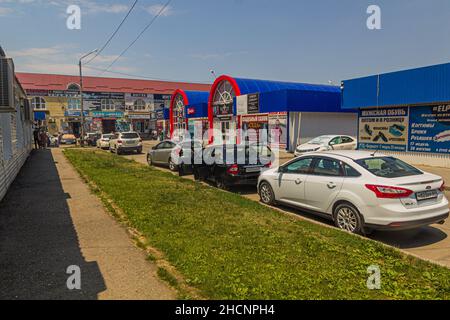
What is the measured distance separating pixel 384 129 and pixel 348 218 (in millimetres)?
14271

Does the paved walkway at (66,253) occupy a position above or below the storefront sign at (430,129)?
below

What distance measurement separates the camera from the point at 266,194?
27.8 ft

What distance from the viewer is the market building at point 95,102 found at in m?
51.8

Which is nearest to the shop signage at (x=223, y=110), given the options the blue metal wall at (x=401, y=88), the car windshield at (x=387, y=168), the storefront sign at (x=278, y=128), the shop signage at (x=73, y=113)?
the storefront sign at (x=278, y=128)

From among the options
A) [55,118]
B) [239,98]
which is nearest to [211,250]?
[239,98]

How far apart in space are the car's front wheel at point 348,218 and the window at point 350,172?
0.53 metres

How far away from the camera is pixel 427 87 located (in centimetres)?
1570

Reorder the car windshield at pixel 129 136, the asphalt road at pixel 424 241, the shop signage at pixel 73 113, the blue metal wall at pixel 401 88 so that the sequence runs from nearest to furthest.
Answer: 1. the asphalt road at pixel 424 241
2. the blue metal wall at pixel 401 88
3. the car windshield at pixel 129 136
4. the shop signage at pixel 73 113

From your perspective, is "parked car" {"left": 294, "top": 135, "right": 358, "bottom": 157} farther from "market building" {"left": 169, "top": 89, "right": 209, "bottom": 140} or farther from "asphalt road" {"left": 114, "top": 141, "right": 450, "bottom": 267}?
"market building" {"left": 169, "top": 89, "right": 209, "bottom": 140}

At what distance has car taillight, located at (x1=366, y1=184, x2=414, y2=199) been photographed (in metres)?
5.43

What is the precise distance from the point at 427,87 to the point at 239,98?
1517 cm

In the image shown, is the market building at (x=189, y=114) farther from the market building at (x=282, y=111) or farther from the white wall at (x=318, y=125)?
the white wall at (x=318, y=125)
